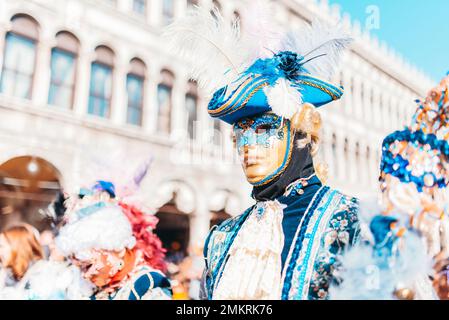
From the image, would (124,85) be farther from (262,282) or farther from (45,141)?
(262,282)

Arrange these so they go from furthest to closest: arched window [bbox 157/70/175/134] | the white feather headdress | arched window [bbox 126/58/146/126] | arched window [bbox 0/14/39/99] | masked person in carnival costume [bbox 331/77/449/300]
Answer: arched window [bbox 157/70/175/134] < arched window [bbox 126/58/146/126] < arched window [bbox 0/14/39/99] < the white feather headdress < masked person in carnival costume [bbox 331/77/449/300]

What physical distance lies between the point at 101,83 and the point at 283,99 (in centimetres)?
933

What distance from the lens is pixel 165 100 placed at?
1127 cm

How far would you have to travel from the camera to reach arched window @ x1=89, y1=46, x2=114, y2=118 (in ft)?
32.4

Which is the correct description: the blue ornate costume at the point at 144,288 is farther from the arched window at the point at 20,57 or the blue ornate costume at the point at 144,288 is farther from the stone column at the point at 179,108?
the stone column at the point at 179,108

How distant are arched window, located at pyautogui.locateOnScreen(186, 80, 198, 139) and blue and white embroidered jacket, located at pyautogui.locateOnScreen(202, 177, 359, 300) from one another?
9.98 metres

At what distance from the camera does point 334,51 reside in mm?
1613

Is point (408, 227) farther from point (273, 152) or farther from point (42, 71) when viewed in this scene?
point (42, 71)

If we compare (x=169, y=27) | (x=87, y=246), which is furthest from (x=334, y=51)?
(x=87, y=246)

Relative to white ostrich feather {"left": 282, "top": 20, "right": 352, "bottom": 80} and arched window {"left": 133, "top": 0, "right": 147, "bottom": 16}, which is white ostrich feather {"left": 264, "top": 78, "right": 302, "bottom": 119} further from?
arched window {"left": 133, "top": 0, "right": 147, "bottom": 16}


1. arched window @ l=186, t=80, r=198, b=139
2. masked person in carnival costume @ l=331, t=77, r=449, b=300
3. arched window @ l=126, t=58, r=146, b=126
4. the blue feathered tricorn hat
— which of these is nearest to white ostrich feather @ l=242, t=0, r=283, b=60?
the blue feathered tricorn hat

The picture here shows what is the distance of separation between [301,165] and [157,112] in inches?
386

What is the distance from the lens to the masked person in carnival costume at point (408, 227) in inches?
40.4

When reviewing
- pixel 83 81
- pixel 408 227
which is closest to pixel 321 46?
pixel 408 227
